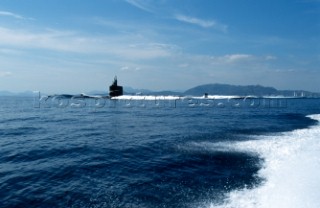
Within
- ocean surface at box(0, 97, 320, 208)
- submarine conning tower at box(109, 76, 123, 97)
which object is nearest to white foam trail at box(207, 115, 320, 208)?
ocean surface at box(0, 97, 320, 208)

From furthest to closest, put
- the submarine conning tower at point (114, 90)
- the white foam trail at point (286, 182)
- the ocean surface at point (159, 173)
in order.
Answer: the submarine conning tower at point (114, 90) → the ocean surface at point (159, 173) → the white foam trail at point (286, 182)

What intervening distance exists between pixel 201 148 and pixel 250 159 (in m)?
5.71

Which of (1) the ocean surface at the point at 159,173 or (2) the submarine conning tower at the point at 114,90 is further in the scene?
(2) the submarine conning tower at the point at 114,90

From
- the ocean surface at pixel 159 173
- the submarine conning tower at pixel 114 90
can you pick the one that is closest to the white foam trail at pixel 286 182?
the ocean surface at pixel 159 173

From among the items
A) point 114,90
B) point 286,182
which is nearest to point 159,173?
point 286,182

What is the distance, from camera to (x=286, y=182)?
55.7 feet

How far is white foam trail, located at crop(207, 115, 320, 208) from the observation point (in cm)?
1402

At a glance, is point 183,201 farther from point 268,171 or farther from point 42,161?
point 42,161

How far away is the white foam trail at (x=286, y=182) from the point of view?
1402 cm

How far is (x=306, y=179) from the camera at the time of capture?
1694cm

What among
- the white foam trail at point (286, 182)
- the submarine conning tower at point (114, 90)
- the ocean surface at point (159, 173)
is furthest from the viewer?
the submarine conning tower at point (114, 90)

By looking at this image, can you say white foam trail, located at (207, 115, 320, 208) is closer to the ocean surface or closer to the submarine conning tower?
the ocean surface

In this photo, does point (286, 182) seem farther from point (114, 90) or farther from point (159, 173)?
point (114, 90)

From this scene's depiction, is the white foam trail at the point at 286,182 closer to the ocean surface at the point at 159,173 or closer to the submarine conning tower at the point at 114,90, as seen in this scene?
the ocean surface at the point at 159,173
